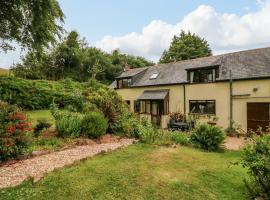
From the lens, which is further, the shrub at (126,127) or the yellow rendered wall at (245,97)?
the yellow rendered wall at (245,97)

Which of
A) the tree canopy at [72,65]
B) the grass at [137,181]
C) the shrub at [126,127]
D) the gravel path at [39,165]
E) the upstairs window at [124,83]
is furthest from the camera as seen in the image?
the tree canopy at [72,65]

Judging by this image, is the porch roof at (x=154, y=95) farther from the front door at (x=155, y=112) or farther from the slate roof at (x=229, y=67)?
the front door at (x=155, y=112)

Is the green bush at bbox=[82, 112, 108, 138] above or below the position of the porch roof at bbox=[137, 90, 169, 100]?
below

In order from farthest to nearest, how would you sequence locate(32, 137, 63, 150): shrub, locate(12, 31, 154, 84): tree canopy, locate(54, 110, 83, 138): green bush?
locate(12, 31, 154, 84): tree canopy, locate(54, 110, 83, 138): green bush, locate(32, 137, 63, 150): shrub

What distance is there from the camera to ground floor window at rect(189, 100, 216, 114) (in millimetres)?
21953

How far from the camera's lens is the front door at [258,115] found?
18.5 metres

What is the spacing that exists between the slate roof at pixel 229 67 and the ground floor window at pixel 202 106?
2.20 m

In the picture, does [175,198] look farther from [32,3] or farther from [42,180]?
[32,3]

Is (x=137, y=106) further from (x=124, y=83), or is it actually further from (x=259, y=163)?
(x=259, y=163)

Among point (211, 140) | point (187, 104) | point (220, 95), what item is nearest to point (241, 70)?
point (220, 95)

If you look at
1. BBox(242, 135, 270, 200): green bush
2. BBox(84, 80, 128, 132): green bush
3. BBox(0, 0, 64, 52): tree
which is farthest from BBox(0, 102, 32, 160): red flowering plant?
BBox(0, 0, 64, 52): tree

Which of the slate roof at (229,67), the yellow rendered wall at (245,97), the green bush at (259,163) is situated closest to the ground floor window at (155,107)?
the slate roof at (229,67)

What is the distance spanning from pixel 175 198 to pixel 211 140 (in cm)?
669

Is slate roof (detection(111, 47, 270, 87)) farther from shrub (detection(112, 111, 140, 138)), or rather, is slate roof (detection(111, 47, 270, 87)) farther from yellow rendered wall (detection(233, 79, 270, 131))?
shrub (detection(112, 111, 140, 138))
